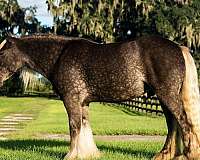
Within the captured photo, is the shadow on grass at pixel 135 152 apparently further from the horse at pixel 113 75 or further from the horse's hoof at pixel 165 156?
the horse at pixel 113 75

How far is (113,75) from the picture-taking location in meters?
8.59

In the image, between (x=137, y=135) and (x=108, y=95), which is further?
(x=137, y=135)

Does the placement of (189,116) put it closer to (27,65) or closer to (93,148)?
(93,148)

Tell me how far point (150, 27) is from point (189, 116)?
37533mm

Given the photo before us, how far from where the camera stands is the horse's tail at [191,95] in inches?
323

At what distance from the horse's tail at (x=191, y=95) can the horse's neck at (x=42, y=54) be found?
227 cm

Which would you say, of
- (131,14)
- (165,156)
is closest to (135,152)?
(165,156)

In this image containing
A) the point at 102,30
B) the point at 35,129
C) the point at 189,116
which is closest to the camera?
the point at 189,116

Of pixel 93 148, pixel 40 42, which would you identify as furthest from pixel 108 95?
pixel 40 42

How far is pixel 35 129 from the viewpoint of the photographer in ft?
61.1

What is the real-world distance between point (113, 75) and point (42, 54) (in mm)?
1440

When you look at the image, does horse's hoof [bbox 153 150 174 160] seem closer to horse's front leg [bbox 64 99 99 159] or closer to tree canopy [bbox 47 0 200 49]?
horse's front leg [bbox 64 99 99 159]

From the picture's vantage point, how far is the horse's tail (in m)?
8.21

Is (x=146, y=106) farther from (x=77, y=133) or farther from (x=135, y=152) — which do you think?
(x=77, y=133)
